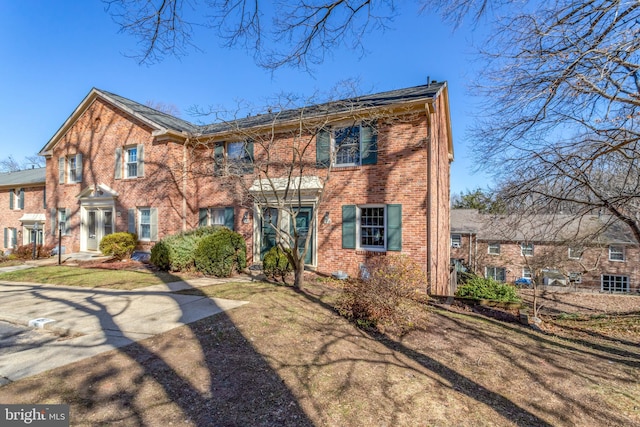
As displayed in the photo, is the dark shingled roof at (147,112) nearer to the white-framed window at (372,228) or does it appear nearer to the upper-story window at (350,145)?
the upper-story window at (350,145)

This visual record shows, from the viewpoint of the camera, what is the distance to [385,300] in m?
5.66

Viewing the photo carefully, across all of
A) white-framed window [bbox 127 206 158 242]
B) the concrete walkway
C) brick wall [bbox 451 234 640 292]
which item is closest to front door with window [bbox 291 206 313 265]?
the concrete walkway

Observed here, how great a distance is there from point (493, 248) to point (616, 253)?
8208 mm

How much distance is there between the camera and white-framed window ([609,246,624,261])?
22.9 meters

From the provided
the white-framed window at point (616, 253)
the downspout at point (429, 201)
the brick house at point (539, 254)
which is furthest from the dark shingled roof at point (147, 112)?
the white-framed window at point (616, 253)

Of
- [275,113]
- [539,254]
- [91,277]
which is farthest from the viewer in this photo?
[539,254]

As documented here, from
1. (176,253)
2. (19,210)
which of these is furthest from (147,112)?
(19,210)

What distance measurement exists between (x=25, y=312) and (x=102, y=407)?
4.77m

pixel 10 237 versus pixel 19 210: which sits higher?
pixel 19 210

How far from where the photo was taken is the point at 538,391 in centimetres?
390

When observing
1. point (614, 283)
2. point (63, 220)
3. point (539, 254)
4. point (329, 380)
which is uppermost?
point (63, 220)

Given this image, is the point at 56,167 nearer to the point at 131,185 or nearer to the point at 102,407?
the point at 131,185

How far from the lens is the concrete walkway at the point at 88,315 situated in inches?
161

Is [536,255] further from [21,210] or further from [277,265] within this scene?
[21,210]
